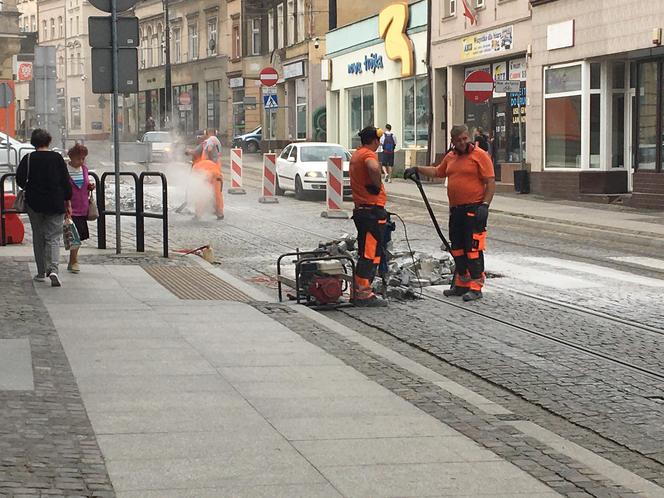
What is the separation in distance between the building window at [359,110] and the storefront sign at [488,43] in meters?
10.1

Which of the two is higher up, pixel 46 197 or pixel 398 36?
pixel 398 36

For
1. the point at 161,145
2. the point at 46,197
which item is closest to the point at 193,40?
the point at 161,145

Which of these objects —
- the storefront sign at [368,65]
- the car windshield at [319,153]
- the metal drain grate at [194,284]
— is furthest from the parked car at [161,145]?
the metal drain grate at [194,284]

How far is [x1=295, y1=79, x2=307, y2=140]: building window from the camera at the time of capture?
59.1 metres

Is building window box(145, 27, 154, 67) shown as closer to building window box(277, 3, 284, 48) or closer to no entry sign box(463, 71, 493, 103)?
building window box(277, 3, 284, 48)

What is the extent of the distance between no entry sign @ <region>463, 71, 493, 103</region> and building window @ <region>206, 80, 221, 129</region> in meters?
44.8

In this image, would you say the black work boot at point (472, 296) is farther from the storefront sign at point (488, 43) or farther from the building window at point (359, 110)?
the building window at point (359, 110)

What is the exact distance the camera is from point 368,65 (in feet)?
157

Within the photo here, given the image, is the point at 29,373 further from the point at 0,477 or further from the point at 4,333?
the point at 0,477

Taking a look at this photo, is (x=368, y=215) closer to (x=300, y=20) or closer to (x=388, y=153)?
(x=388, y=153)

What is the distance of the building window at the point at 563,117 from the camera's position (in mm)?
30750

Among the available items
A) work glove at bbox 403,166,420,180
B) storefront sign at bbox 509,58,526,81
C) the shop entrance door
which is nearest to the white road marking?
work glove at bbox 403,166,420,180

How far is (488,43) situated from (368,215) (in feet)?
77.4

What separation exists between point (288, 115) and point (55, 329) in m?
52.0
